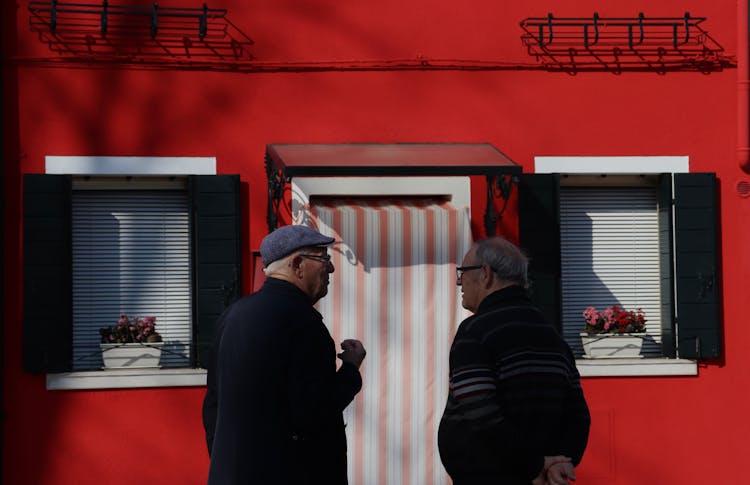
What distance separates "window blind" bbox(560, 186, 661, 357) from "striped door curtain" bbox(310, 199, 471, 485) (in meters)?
1.20

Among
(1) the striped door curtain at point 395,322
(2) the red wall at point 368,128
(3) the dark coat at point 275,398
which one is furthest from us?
(2) the red wall at point 368,128

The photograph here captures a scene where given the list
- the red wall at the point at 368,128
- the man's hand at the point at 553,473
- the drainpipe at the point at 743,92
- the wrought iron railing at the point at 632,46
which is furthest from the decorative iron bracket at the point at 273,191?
the man's hand at the point at 553,473

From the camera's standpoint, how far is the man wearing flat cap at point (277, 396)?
4.05 m

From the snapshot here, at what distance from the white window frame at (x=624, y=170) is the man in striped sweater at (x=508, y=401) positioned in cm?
406

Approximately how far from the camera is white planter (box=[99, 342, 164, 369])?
25.7ft

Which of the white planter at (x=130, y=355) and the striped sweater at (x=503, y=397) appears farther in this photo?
the white planter at (x=130, y=355)

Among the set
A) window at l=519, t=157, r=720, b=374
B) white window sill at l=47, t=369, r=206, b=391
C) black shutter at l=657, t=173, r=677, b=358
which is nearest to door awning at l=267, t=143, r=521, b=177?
window at l=519, t=157, r=720, b=374

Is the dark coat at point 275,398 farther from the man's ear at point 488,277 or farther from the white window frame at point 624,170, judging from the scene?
the white window frame at point 624,170

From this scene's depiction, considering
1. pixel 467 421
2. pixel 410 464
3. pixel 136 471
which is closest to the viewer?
pixel 467 421

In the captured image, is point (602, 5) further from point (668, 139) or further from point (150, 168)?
point (150, 168)

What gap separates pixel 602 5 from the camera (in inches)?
326

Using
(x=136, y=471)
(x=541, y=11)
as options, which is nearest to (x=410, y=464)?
(x=136, y=471)

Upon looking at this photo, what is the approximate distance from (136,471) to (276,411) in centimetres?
401

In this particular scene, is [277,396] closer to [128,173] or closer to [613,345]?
[128,173]
